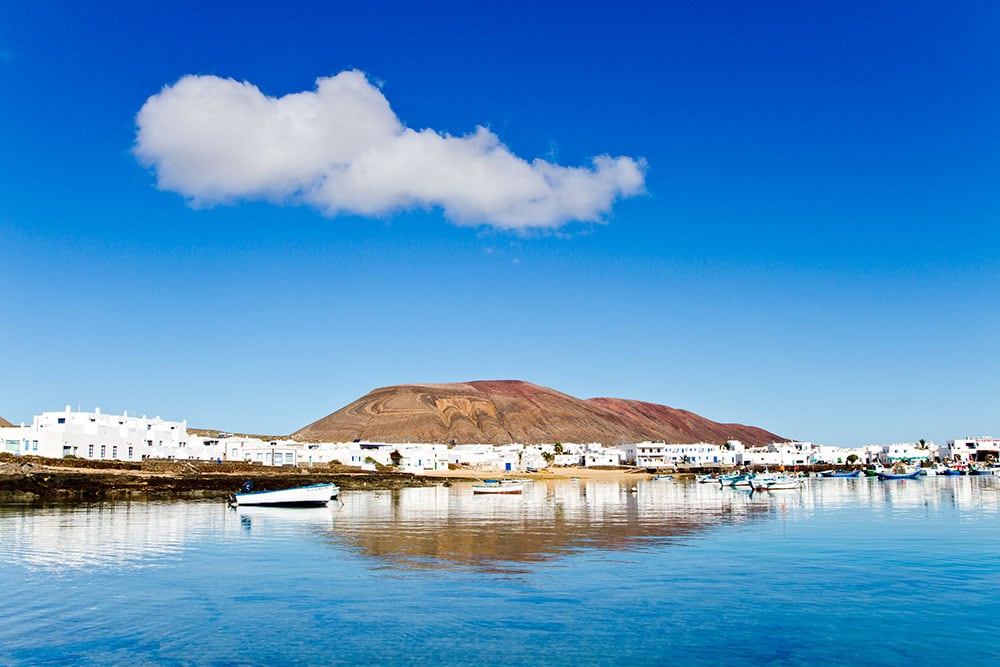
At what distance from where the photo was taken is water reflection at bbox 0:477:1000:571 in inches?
1350

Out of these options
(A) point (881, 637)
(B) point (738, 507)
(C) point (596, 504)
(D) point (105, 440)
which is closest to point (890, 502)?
(B) point (738, 507)

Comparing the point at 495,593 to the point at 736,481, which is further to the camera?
the point at 736,481

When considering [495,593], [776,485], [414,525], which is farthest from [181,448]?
[495,593]

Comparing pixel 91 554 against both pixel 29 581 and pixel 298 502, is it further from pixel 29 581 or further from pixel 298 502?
pixel 298 502

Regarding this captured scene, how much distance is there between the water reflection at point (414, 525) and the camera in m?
34.3

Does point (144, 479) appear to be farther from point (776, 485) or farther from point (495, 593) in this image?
point (776, 485)

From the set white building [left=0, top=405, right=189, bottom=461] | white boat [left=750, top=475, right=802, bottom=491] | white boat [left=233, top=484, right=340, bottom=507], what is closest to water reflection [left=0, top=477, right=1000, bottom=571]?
white boat [left=233, top=484, right=340, bottom=507]

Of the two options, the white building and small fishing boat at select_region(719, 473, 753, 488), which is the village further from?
small fishing boat at select_region(719, 473, 753, 488)

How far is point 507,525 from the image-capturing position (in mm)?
48375

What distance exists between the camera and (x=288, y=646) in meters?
19.7

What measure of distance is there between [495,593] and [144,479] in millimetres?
66709

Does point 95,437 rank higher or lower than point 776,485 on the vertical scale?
higher

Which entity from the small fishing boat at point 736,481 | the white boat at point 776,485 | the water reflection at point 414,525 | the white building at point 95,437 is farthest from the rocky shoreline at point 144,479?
the small fishing boat at point 736,481

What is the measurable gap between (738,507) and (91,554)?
5020 centimetres
